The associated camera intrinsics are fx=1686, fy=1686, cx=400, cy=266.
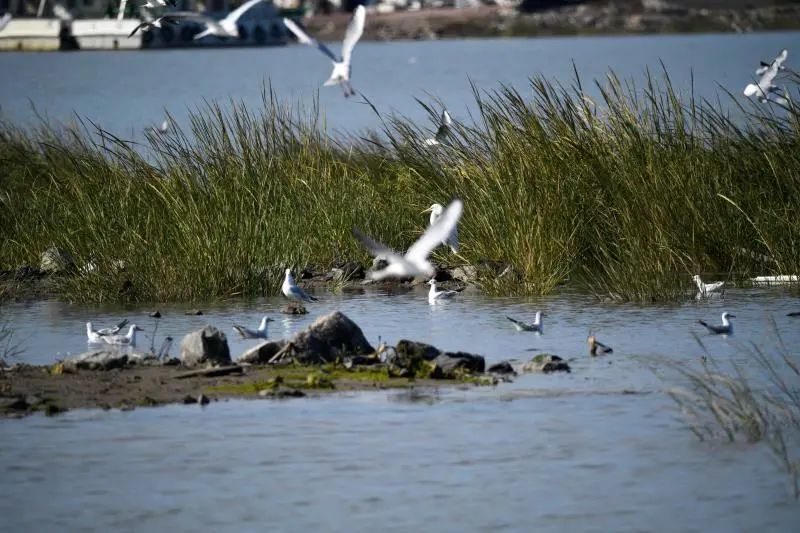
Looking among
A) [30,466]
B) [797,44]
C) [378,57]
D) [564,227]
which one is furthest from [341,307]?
[378,57]

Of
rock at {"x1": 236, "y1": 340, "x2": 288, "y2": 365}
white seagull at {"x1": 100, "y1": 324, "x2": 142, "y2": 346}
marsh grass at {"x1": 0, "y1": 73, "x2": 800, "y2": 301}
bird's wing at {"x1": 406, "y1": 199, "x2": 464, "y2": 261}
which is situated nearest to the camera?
bird's wing at {"x1": 406, "y1": 199, "x2": 464, "y2": 261}

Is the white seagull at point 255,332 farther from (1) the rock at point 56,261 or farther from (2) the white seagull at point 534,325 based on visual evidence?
(1) the rock at point 56,261

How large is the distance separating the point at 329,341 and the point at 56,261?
586 cm

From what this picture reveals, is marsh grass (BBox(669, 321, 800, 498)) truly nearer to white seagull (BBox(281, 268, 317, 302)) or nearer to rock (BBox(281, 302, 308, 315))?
white seagull (BBox(281, 268, 317, 302))

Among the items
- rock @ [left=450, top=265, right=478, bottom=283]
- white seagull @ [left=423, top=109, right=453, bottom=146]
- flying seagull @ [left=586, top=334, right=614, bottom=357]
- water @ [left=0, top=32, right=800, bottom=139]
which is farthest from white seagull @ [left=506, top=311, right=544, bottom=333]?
water @ [left=0, top=32, right=800, bottom=139]

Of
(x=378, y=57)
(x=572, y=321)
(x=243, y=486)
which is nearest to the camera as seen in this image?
(x=243, y=486)

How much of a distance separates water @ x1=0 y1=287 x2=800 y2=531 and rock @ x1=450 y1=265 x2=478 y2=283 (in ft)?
12.8

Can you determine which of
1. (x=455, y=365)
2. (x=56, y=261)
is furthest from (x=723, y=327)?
(x=56, y=261)

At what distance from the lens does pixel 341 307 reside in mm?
14539

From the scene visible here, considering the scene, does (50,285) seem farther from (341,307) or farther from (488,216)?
Answer: (488,216)

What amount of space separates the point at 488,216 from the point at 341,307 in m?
1.52

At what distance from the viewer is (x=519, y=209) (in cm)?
1431

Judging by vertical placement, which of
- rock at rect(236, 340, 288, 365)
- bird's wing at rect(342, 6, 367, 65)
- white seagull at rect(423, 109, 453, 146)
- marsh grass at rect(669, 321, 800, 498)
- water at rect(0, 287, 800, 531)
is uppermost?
bird's wing at rect(342, 6, 367, 65)

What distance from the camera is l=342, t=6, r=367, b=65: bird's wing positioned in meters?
13.1
